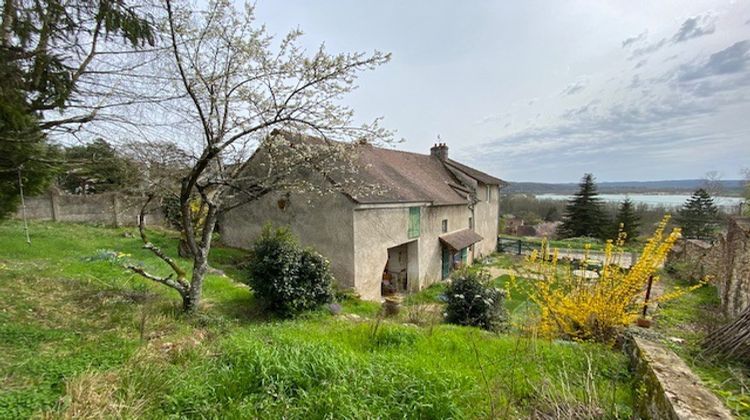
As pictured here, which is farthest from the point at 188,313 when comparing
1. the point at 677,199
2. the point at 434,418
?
the point at 677,199

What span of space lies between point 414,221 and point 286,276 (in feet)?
25.2

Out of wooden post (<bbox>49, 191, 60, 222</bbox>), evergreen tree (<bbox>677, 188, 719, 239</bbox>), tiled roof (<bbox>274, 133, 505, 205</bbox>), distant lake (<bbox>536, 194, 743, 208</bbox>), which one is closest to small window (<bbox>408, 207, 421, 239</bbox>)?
tiled roof (<bbox>274, 133, 505, 205</bbox>)

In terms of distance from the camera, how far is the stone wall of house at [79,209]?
18.1 metres

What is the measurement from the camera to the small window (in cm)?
1455

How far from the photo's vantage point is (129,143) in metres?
6.21

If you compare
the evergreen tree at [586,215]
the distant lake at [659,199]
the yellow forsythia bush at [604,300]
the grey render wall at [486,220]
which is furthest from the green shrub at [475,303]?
the distant lake at [659,199]

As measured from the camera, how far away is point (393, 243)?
1367 centimetres

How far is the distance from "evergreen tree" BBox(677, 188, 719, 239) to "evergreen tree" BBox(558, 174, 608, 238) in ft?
21.8

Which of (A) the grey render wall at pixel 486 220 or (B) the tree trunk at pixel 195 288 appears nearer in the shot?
(B) the tree trunk at pixel 195 288

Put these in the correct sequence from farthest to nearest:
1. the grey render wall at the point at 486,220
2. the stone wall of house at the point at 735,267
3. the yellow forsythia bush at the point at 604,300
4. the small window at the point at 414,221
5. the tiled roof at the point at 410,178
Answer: the grey render wall at the point at 486,220, the small window at the point at 414,221, the tiled roof at the point at 410,178, the stone wall of house at the point at 735,267, the yellow forsythia bush at the point at 604,300

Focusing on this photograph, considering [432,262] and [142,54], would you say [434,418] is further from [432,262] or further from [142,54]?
[432,262]

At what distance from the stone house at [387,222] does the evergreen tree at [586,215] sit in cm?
2029

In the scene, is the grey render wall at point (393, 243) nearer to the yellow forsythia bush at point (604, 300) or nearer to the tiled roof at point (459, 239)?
the tiled roof at point (459, 239)

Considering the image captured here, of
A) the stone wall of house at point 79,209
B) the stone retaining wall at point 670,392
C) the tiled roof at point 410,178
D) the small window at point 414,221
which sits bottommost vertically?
the stone retaining wall at point 670,392
